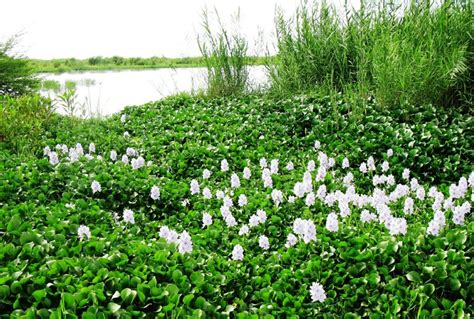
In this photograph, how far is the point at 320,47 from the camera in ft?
21.5

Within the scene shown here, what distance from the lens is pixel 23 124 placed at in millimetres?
5707

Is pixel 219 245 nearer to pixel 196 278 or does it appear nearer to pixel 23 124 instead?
pixel 196 278

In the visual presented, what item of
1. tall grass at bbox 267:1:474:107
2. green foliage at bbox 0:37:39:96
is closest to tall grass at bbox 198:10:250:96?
tall grass at bbox 267:1:474:107

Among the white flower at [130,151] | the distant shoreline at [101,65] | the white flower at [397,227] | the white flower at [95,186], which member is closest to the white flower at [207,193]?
the white flower at [95,186]

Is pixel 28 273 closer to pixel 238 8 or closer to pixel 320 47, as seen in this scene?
pixel 320 47

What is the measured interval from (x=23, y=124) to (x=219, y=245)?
342 cm

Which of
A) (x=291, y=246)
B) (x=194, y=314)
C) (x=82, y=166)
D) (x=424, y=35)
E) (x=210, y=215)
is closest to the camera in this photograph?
(x=194, y=314)

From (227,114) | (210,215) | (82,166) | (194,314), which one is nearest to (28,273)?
(194,314)

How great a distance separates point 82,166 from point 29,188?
546 millimetres

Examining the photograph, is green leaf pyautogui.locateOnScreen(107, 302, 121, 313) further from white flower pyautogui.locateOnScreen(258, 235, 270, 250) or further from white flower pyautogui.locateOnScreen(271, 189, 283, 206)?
white flower pyautogui.locateOnScreen(271, 189, 283, 206)

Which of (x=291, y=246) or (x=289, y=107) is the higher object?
(x=289, y=107)

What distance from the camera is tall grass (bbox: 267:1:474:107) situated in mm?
5621

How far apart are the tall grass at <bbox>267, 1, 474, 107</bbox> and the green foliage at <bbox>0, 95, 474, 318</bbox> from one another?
22.1 inches

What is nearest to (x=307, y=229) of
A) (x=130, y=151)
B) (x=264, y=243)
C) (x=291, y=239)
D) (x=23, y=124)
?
(x=291, y=239)
